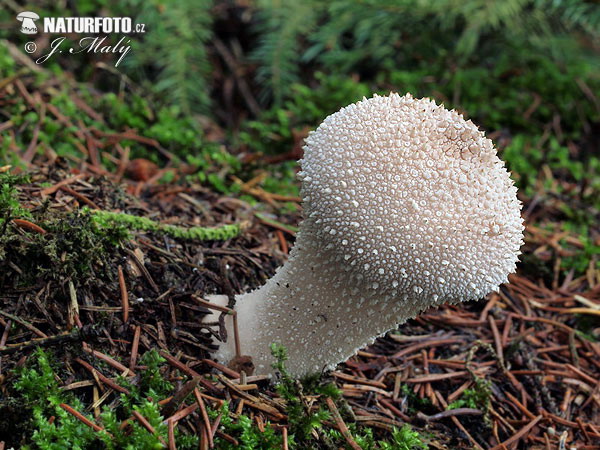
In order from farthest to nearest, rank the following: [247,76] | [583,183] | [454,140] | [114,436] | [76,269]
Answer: [247,76], [583,183], [76,269], [454,140], [114,436]

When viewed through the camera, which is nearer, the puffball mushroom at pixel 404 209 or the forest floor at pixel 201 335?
the puffball mushroom at pixel 404 209

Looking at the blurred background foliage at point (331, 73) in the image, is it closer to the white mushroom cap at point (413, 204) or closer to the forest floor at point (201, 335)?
the forest floor at point (201, 335)

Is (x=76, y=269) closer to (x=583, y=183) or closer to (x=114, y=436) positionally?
(x=114, y=436)

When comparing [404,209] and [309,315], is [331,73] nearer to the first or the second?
[309,315]

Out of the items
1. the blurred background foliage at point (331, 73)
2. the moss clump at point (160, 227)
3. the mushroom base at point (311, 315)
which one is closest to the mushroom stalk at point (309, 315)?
the mushroom base at point (311, 315)

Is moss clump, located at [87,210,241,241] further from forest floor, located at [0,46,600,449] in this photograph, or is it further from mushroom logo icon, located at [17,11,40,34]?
mushroom logo icon, located at [17,11,40,34]

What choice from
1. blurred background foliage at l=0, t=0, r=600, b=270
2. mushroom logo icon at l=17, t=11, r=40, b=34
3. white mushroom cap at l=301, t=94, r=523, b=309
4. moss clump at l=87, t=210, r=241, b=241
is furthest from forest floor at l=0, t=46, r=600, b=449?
mushroom logo icon at l=17, t=11, r=40, b=34

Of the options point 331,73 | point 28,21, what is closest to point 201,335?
point 28,21

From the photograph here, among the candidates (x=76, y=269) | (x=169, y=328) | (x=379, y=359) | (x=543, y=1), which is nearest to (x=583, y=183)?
(x=543, y=1)
